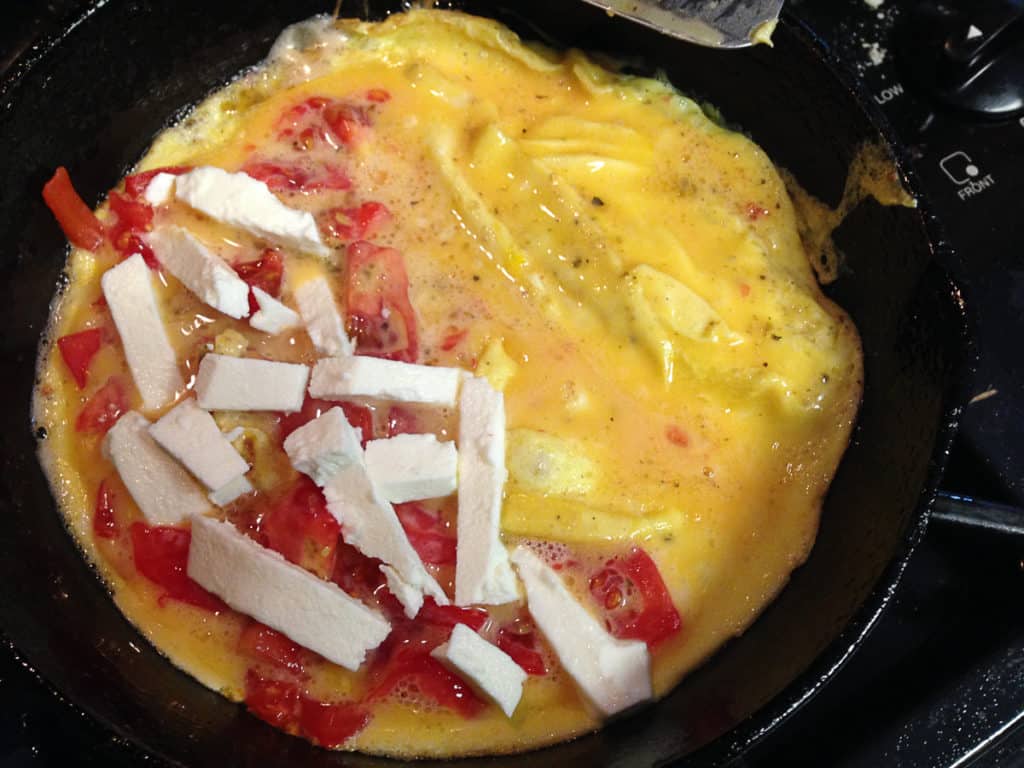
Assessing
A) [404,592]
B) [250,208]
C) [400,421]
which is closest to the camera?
[404,592]

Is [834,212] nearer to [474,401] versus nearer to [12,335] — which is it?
[474,401]

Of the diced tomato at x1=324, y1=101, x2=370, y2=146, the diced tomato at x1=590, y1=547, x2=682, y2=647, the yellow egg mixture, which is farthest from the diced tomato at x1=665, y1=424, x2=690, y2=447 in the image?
the diced tomato at x1=324, y1=101, x2=370, y2=146

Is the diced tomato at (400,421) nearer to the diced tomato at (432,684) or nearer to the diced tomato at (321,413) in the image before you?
the diced tomato at (321,413)

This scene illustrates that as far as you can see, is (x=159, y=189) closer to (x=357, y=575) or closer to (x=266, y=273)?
(x=266, y=273)

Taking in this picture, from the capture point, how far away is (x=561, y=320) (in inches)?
81.9

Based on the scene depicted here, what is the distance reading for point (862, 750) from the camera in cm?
176

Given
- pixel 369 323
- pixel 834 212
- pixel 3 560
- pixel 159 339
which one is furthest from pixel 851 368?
pixel 3 560

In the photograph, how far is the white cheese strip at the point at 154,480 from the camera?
1.86 m

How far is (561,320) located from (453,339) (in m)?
0.24

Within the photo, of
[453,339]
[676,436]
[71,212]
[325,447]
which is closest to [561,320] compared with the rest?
[453,339]

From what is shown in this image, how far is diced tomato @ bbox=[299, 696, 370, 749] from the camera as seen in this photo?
1.73 meters

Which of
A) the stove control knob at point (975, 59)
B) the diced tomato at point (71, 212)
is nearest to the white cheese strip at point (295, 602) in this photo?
the diced tomato at point (71, 212)

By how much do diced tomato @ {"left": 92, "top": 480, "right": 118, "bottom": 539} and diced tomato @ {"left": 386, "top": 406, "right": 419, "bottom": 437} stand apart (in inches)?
22.1

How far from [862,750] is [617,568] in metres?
0.55
